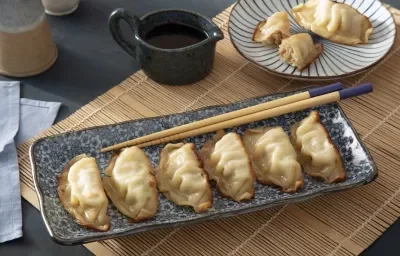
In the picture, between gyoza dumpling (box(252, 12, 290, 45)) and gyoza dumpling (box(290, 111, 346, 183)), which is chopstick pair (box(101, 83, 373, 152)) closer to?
gyoza dumpling (box(290, 111, 346, 183))

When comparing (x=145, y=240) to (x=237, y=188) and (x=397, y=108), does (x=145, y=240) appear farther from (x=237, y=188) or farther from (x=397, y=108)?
(x=397, y=108)

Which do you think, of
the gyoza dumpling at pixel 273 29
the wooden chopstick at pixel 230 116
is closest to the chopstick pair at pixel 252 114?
the wooden chopstick at pixel 230 116

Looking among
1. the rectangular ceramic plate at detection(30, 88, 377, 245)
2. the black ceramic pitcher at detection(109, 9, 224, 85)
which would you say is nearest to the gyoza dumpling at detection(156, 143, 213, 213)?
the rectangular ceramic plate at detection(30, 88, 377, 245)

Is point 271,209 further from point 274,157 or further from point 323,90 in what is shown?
point 323,90

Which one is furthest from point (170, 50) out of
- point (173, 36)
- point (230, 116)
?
point (230, 116)

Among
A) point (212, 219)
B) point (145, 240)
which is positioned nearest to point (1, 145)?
point (145, 240)

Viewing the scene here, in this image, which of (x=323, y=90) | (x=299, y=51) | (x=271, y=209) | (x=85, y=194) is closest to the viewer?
(x=85, y=194)
